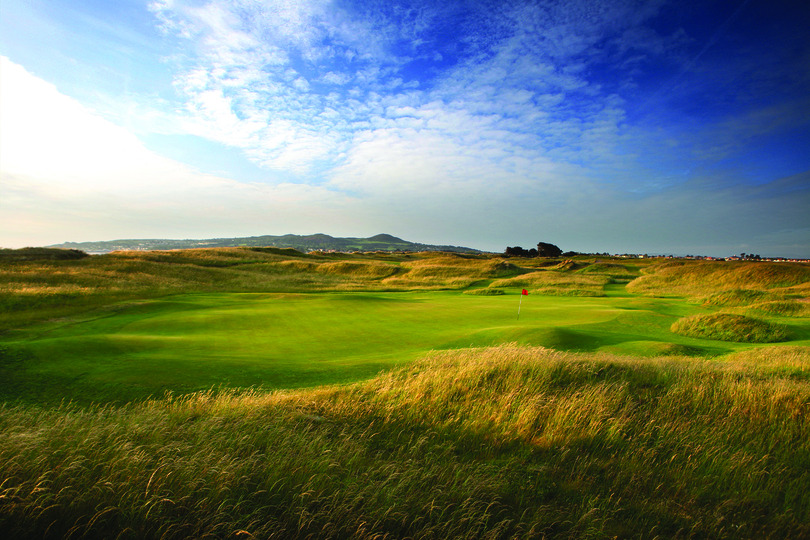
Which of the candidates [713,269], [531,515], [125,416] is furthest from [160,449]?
[713,269]

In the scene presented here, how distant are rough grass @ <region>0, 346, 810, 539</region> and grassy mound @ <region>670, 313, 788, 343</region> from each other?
997cm

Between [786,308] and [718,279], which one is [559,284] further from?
[786,308]

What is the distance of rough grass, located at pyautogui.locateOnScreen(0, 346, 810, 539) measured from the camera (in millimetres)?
3422

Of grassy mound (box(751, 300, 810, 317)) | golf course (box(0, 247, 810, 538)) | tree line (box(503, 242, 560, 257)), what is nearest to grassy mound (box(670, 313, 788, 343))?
golf course (box(0, 247, 810, 538))

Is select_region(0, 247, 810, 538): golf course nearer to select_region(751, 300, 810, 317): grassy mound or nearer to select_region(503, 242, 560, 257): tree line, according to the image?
select_region(751, 300, 810, 317): grassy mound

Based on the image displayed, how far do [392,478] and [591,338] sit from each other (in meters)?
12.8

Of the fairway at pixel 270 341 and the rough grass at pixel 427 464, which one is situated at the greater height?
the rough grass at pixel 427 464

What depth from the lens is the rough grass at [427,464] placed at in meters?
3.42

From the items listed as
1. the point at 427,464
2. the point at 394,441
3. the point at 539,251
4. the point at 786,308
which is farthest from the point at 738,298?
the point at 539,251

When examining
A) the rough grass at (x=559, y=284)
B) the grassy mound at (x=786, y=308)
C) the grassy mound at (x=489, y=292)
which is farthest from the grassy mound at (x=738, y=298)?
the grassy mound at (x=489, y=292)

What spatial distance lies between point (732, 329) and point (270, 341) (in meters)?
19.6

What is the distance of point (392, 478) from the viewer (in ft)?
13.9

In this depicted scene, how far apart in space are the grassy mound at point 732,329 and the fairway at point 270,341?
0.86 metres

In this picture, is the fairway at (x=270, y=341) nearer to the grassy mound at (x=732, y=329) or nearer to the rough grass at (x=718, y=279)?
the grassy mound at (x=732, y=329)
